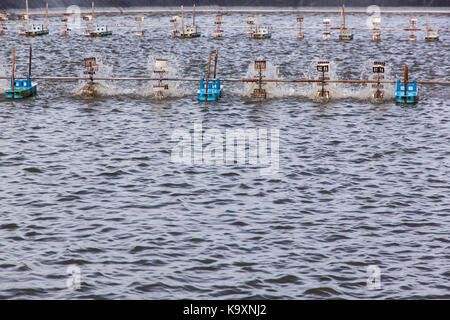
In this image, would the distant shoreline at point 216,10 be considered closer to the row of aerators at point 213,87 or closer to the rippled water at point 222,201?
the rippled water at point 222,201

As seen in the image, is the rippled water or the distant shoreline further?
the distant shoreline

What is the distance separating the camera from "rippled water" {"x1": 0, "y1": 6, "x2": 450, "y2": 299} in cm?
2047

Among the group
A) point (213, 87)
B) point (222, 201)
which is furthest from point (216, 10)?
point (222, 201)

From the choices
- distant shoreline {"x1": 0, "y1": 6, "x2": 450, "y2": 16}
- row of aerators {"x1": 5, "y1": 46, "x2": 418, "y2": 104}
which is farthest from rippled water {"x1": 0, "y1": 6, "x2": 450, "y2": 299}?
distant shoreline {"x1": 0, "y1": 6, "x2": 450, "y2": 16}

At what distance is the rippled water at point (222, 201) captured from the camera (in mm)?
20469

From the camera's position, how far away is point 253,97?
152 feet

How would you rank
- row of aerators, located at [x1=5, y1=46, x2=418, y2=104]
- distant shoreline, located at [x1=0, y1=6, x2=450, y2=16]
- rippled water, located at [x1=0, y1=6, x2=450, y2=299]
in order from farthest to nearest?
1. distant shoreline, located at [x1=0, y1=6, x2=450, y2=16]
2. row of aerators, located at [x1=5, y1=46, x2=418, y2=104]
3. rippled water, located at [x1=0, y1=6, x2=450, y2=299]

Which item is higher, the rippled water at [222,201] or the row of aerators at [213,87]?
the row of aerators at [213,87]

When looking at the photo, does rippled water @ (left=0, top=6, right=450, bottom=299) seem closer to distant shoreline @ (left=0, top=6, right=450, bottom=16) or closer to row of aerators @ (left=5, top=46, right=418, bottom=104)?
row of aerators @ (left=5, top=46, right=418, bottom=104)

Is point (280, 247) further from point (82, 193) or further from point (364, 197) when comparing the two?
point (82, 193)

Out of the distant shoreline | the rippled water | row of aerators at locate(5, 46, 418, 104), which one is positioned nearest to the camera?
the rippled water

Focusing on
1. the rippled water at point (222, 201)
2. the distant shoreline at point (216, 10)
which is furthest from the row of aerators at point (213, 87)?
the distant shoreline at point (216, 10)

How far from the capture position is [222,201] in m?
26.8

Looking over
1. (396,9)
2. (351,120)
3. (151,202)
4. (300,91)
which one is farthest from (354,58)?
(396,9)
